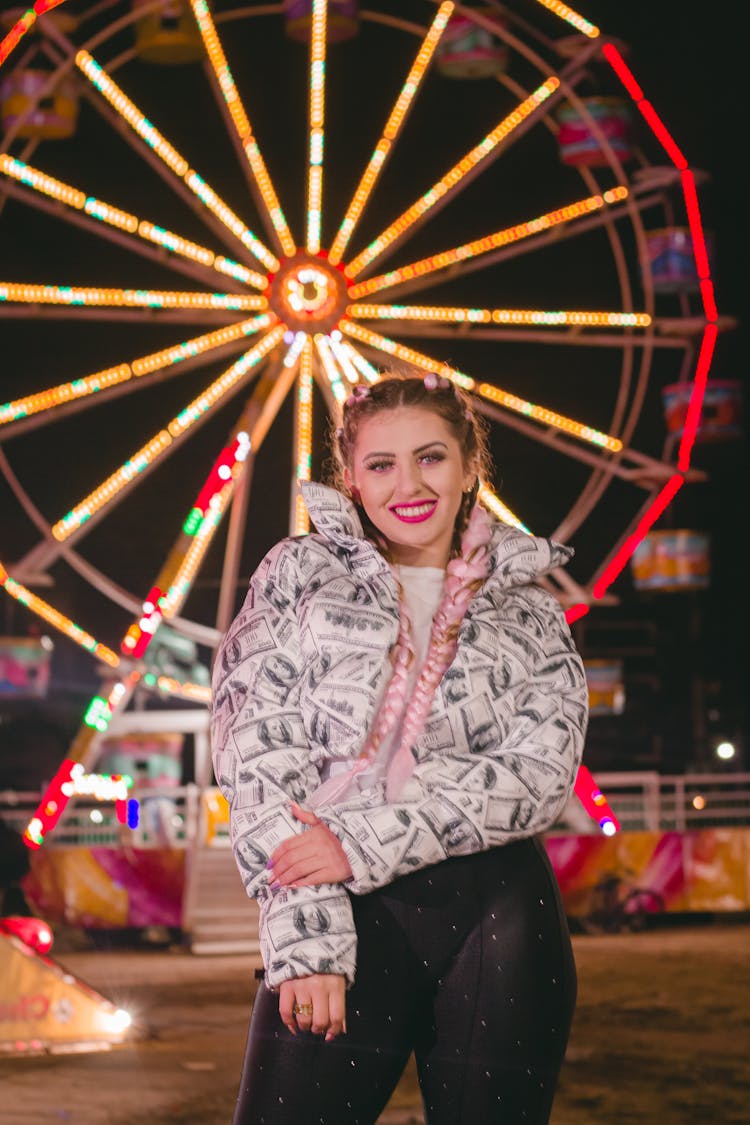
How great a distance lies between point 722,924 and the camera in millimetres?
12562

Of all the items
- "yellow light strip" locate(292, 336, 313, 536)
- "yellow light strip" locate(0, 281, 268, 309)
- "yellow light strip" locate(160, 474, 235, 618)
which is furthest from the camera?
"yellow light strip" locate(0, 281, 268, 309)

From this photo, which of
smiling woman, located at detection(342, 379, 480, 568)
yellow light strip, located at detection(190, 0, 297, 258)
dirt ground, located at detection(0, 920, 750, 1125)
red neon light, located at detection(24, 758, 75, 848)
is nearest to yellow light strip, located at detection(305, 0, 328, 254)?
yellow light strip, located at detection(190, 0, 297, 258)

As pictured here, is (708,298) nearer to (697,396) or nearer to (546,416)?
(697,396)

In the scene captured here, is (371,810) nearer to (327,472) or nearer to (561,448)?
(327,472)

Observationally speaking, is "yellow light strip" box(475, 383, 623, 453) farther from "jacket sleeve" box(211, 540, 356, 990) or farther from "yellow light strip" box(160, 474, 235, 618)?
"jacket sleeve" box(211, 540, 356, 990)

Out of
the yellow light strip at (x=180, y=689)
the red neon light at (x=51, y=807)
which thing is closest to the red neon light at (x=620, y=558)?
the yellow light strip at (x=180, y=689)

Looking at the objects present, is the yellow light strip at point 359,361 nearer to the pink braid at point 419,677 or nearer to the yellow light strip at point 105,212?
the yellow light strip at point 105,212

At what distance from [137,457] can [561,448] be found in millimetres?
3201

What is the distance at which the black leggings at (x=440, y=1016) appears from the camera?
2.09m

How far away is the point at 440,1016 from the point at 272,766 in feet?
1.29

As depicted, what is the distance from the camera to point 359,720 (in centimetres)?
221

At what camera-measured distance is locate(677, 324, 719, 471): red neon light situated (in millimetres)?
11359

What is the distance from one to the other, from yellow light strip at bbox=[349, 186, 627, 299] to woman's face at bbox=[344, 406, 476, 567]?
9404 mm

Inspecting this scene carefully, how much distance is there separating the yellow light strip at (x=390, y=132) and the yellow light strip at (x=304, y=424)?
0.79 metres
